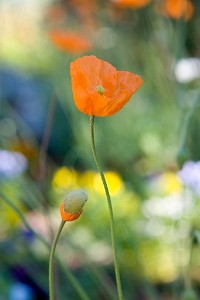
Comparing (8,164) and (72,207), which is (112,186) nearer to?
(8,164)

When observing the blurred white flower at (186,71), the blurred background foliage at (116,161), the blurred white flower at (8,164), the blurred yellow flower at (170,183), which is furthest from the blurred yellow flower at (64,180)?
the blurred white flower at (186,71)

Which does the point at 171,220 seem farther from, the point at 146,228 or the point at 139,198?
the point at 139,198

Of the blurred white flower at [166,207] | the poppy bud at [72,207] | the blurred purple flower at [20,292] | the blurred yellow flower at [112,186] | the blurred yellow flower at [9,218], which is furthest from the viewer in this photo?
the blurred yellow flower at [112,186]

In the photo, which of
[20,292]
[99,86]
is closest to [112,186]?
[20,292]

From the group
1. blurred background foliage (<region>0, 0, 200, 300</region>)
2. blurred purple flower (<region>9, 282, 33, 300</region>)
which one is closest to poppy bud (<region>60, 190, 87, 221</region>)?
blurred background foliage (<region>0, 0, 200, 300</region>)

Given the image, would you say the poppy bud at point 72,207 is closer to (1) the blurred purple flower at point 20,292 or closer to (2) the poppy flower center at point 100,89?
(2) the poppy flower center at point 100,89

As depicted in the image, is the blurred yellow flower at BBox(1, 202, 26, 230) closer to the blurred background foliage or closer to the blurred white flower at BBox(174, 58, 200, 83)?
the blurred background foliage

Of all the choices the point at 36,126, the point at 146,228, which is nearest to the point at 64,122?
the point at 36,126
